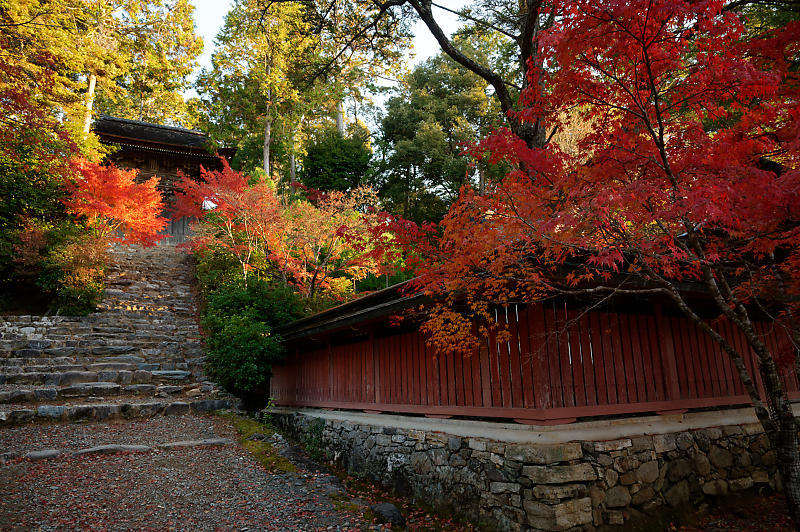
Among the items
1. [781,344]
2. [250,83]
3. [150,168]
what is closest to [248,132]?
[250,83]

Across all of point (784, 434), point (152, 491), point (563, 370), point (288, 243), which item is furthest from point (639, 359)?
point (288, 243)

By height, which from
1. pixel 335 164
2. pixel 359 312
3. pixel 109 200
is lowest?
pixel 359 312

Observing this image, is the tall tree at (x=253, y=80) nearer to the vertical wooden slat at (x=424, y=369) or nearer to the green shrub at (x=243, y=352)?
the green shrub at (x=243, y=352)

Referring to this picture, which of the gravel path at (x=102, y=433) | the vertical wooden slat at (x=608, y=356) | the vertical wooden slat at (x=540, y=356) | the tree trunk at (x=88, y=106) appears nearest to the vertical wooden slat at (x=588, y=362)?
the vertical wooden slat at (x=608, y=356)

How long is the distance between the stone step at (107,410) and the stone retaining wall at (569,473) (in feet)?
16.2

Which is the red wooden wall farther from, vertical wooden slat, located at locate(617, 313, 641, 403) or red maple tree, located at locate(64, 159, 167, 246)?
red maple tree, located at locate(64, 159, 167, 246)

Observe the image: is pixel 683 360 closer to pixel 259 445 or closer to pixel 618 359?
pixel 618 359

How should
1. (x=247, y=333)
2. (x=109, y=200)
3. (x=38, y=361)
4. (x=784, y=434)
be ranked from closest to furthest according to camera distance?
(x=784, y=434)
(x=247, y=333)
(x=38, y=361)
(x=109, y=200)

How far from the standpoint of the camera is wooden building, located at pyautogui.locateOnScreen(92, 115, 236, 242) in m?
22.6

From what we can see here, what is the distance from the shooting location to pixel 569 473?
4793 mm

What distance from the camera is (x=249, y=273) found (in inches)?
554

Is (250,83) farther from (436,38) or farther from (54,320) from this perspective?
(436,38)

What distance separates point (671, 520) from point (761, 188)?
13.5ft

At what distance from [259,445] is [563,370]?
593 centimetres
